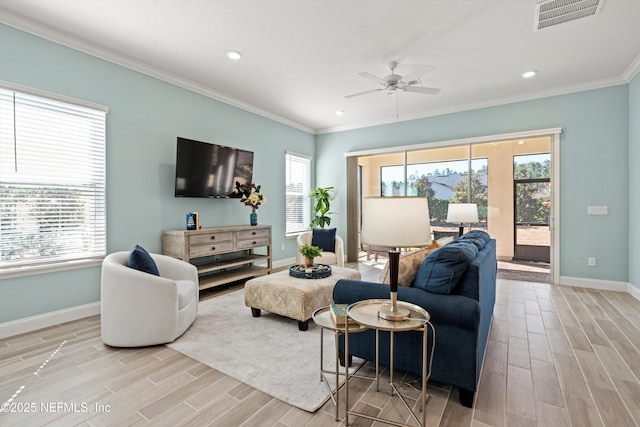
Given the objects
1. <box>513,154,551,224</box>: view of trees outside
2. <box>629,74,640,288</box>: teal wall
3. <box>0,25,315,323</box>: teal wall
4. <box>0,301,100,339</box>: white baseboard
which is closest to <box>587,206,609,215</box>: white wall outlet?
<box>629,74,640,288</box>: teal wall

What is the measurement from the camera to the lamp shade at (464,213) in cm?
439

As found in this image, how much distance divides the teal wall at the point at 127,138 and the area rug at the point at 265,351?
1.36 metres

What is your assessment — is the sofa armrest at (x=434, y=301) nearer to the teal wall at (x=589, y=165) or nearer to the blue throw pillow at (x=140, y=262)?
the blue throw pillow at (x=140, y=262)

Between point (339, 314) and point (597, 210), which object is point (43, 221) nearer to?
point (339, 314)

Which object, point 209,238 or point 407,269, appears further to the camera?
point 209,238

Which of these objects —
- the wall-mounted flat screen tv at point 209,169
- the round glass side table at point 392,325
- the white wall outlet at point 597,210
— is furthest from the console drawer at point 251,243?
the white wall outlet at point 597,210

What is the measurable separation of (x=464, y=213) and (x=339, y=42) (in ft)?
9.28

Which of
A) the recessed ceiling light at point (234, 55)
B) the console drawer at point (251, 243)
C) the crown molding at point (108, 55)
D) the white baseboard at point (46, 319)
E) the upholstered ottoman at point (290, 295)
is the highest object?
the recessed ceiling light at point (234, 55)

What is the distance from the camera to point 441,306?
1799mm

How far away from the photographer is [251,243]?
4715mm

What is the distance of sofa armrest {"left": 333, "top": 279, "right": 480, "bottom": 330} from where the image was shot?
5.65 ft

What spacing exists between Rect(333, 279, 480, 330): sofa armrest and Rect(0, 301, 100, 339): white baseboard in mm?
2912

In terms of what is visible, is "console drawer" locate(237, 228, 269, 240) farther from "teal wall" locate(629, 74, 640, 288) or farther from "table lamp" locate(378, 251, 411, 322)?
"teal wall" locate(629, 74, 640, 288)

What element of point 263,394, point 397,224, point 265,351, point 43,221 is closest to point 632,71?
point 397,224
